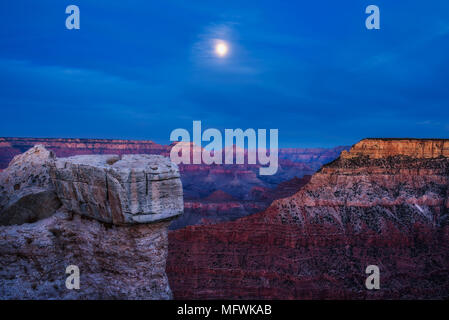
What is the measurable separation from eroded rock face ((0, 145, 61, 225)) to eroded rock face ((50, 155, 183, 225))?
1.47 meters

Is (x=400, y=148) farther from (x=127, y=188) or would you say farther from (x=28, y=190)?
(x=28, y=190)

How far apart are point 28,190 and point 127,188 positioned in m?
4.18

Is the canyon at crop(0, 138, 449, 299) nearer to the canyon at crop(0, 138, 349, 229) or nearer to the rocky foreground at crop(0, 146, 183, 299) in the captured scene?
the rocky foreground at crop(0, 146, 183, 299)

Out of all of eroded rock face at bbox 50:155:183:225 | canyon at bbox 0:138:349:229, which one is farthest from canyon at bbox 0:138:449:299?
canyon at bbox 0:138:349:229

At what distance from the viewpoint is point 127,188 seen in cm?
630

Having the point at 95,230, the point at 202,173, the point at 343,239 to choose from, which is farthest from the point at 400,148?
the point at 202,173

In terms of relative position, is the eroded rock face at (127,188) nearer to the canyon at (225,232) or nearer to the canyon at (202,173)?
the canyon at (225,232)

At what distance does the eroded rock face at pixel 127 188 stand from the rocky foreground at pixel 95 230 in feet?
0.07

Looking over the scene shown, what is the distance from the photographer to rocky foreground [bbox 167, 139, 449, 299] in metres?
22.4

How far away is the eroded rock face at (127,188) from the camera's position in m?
6.38

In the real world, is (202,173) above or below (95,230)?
above

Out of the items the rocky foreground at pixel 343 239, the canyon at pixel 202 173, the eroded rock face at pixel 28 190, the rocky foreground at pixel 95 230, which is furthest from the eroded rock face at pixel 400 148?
the eroded rock face at pixel 28 190
